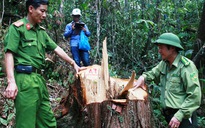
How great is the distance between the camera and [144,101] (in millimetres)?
3562

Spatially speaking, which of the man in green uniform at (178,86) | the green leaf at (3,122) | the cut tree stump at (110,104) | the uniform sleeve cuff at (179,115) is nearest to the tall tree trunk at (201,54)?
the cut tree stump at (110,104)

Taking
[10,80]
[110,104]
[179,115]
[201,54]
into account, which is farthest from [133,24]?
[10,80]

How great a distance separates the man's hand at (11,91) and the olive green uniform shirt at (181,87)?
1778 mm

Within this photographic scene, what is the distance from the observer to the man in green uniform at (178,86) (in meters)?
2.87

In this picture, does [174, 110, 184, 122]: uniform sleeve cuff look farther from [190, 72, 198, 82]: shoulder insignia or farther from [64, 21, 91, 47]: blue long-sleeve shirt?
[64, 21, 91, 47]: blue long-sleeve shirt

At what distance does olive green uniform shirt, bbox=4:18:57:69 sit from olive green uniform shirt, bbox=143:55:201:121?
1.65 meters

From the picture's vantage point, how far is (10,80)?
2957 millimetres

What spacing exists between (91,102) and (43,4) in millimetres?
1433

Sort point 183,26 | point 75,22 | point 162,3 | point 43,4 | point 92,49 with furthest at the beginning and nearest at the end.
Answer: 1. point 92,49
2. point 162,3
3. point 183,26
4. point 75,22
5. point 43,4

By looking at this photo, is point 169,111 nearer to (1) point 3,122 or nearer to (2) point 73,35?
(1) point 3,122

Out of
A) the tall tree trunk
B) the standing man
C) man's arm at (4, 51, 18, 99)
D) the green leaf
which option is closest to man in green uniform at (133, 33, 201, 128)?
man's arm at (4, 51, 18, 99)

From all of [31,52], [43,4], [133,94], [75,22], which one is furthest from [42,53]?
[75,22]

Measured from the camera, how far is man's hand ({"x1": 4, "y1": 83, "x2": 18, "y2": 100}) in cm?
290

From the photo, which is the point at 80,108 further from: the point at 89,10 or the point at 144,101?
the point at 89,10
